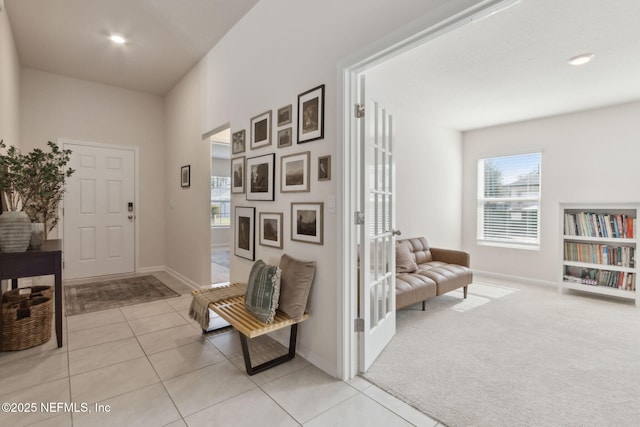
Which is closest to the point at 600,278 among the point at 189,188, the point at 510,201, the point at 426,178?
the point at 510,201

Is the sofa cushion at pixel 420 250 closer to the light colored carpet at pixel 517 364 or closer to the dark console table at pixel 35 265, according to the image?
the light colored carpet at pixel 517 364

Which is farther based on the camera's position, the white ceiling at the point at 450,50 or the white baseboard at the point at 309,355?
the white ceiling at the point at 450,50

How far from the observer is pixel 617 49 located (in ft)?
8.92

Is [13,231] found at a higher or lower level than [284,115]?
lower

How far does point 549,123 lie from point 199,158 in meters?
5.02

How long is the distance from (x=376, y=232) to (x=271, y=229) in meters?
0.92

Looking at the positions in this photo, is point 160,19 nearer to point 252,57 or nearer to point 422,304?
point 252,57

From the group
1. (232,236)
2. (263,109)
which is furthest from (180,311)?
(263,109)

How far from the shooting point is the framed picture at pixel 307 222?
223 cm

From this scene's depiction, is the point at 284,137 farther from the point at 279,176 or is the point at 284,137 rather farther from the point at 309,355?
the point at 309,355

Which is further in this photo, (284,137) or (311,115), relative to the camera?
(284,137)

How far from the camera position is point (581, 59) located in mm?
2887

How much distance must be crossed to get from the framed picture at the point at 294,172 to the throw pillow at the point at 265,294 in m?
0.65

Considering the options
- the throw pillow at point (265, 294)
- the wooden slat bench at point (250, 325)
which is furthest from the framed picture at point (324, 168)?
Result: the wooden slat bench at point (250, 325)
